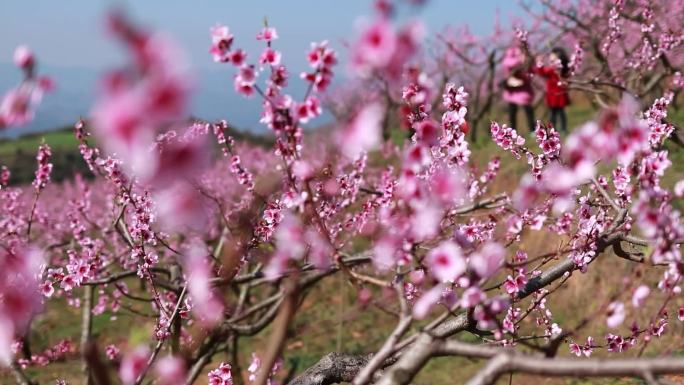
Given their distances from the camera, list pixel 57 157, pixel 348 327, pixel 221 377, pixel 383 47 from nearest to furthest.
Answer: pixel 383 47
pixel 221 377
pixel 348 327
pixel 57 157

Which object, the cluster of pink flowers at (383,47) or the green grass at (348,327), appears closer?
the cluster of pink flowers at (383,47)

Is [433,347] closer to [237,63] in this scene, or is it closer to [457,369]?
[237,63]

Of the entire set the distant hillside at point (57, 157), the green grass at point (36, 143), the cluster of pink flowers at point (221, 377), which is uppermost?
the green grass at point (36, 143)

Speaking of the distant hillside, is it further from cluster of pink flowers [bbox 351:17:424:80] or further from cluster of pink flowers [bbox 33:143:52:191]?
cluster of pink flowers [bbox 351:17:424:80]

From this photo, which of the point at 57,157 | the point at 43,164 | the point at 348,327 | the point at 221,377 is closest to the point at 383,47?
the point at 221,377

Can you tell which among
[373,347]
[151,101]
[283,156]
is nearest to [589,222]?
[283,156]

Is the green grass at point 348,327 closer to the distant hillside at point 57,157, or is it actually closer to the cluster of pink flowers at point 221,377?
the cluster of pink flowers at point 221,377

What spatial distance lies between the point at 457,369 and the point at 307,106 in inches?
240

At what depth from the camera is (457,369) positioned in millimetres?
7250

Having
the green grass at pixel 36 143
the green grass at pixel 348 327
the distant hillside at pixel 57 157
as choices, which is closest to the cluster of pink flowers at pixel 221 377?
the green grass at pixel 348 327

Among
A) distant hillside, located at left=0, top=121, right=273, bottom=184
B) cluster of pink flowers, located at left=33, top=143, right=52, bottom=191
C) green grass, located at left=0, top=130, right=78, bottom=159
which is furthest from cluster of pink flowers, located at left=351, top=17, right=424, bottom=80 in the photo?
green grass, located at left=0, top=130, right=78, bottom=159

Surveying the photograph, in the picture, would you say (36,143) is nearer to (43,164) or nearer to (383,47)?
(43,164)

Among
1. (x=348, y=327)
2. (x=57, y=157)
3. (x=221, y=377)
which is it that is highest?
(x=57, y=157)

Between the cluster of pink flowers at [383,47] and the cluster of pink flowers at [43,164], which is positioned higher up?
the cluster of pink flowers at [43,164]
